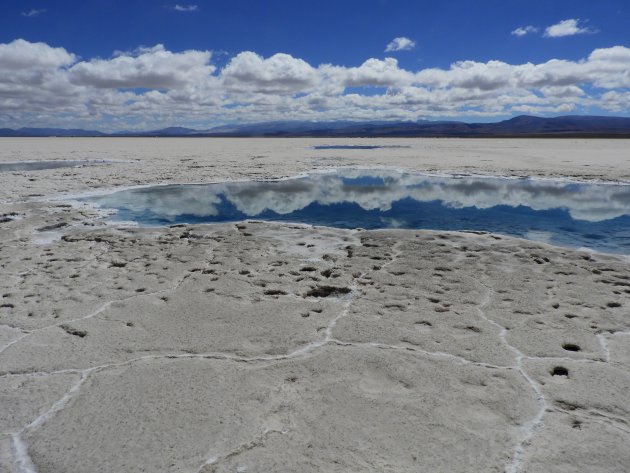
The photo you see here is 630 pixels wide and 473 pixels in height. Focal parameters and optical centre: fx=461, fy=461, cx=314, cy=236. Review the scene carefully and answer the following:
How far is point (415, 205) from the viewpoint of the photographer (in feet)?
38.0

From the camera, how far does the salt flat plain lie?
2.80 m

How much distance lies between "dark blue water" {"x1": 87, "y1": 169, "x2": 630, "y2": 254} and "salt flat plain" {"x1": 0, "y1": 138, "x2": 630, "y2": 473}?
2.09 m

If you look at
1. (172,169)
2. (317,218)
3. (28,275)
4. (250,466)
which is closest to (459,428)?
(250,466)

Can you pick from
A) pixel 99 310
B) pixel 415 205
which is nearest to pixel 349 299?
pixel 99 310

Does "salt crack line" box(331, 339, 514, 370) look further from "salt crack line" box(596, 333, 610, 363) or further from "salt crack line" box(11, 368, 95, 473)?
"salt crack line" box(11, 368, 95, 473)

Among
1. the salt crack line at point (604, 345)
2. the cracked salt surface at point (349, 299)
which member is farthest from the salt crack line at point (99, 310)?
the salt crack line at point (604, 345)

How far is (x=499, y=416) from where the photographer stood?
10.2 feet

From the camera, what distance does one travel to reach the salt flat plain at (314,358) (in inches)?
110

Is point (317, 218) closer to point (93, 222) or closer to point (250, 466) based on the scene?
point (93, 222)

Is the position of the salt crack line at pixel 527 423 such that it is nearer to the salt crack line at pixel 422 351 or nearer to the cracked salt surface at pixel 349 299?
the cracked salt surface at pixel 349 299

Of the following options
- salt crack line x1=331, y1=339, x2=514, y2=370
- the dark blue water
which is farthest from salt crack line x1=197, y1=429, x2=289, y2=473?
the dark blue water

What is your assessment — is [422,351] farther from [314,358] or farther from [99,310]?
[99,310]

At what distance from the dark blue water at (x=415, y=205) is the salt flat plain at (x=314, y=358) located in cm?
209

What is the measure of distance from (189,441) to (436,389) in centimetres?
177
